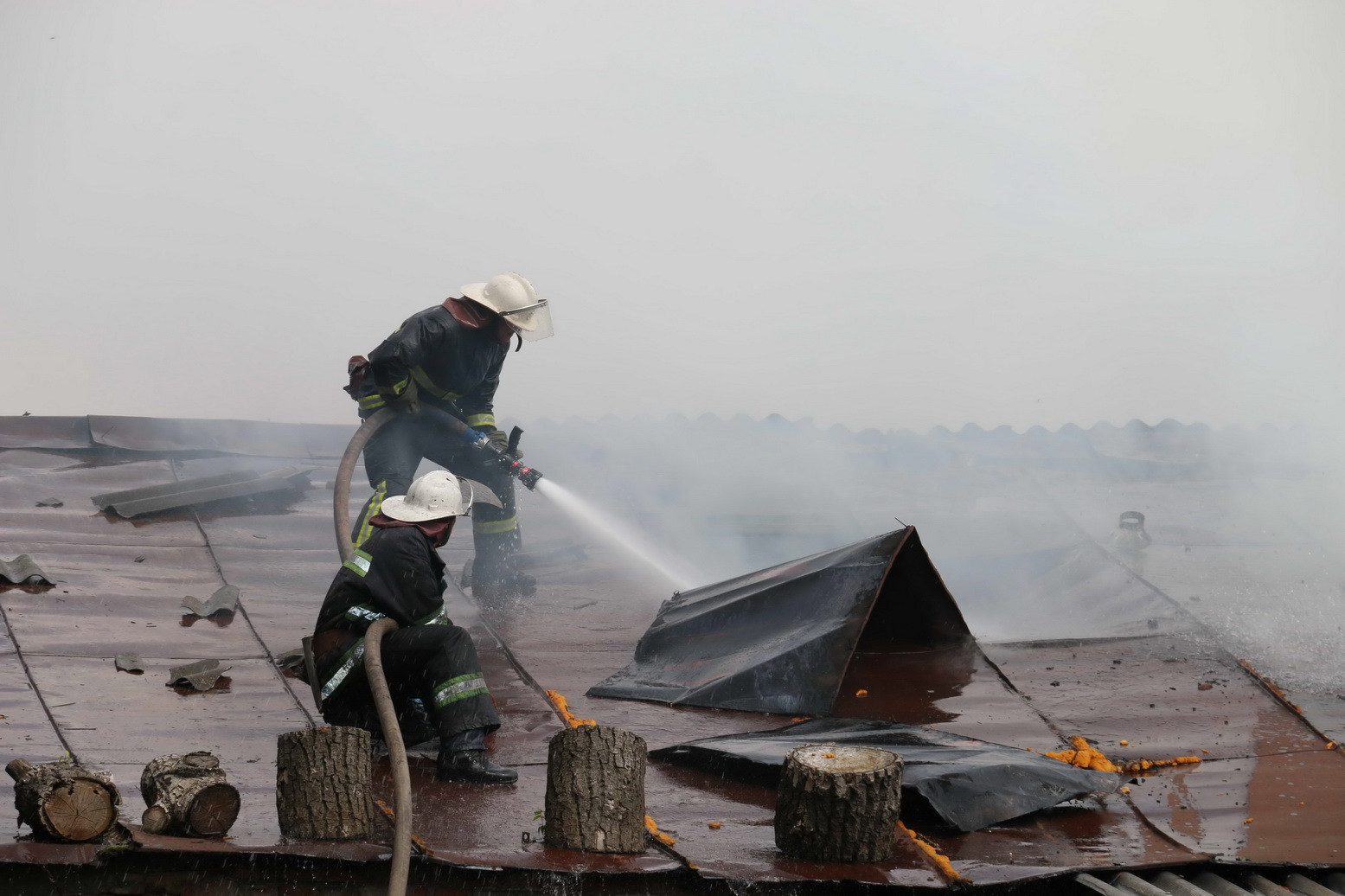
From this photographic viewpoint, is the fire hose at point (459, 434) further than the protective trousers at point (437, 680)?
Yes

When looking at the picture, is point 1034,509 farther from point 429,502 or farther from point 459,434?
point 429,502

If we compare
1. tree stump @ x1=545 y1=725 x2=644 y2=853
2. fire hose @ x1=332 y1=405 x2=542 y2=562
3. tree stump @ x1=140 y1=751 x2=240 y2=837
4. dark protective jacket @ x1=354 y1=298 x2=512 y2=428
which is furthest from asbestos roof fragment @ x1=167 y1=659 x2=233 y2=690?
tree stump @ x1=545 y1=725 x2=644 y2=853

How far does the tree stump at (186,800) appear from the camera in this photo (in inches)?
113

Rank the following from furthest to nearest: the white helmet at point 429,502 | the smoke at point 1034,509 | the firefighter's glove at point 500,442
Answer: the smoke at point 1034,509, the firefighter's glove at point 500,442, the white helmet at point 429,502

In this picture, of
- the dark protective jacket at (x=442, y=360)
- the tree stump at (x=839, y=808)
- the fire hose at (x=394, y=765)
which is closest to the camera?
the fire hose at (x=394, y=765)

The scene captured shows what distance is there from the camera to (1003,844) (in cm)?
325

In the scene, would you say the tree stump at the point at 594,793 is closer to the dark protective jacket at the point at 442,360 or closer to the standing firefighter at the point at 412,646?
the standing firefighter at the point at 412,646

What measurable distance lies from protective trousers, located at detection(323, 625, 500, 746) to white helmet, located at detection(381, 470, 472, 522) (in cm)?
38

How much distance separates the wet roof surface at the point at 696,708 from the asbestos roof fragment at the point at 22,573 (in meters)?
0.09

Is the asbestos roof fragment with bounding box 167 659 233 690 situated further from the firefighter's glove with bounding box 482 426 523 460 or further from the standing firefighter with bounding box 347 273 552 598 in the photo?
the firefighter's glove with bounding box 482 426 523 460

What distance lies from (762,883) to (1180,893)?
1.16 metres

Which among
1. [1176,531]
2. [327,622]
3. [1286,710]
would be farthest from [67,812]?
[1176,531]

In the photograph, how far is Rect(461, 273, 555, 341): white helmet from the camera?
591 centimetres

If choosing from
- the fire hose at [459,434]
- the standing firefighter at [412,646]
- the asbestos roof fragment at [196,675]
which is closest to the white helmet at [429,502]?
the standing firefighter at [412,646]
